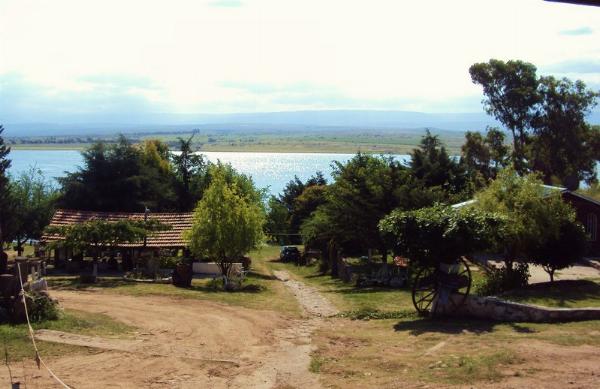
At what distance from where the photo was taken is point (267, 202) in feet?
217

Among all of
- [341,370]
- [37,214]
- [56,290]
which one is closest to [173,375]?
[341,370]

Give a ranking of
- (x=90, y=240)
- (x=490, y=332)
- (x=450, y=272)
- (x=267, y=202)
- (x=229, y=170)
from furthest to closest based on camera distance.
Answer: (x=267, y=202)
(x=229, y=170)
(x=90, y=240)
(x=450, y=272)
(x=490, y=332)

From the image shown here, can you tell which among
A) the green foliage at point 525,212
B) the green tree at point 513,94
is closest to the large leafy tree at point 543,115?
the green tree at point 513,94

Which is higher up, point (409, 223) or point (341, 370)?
point (409, 223)

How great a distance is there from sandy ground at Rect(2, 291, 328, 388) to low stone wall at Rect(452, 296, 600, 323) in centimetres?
463

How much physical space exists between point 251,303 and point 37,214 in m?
29.9

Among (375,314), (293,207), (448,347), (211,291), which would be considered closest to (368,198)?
(211,291)

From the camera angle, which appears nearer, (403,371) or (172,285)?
(403,371)

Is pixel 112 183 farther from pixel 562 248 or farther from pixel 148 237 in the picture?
pixel 562 248

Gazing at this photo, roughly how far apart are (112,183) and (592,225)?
33.7m

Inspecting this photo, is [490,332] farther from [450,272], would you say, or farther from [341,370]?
[341,370]

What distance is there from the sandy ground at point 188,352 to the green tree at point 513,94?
136 feet

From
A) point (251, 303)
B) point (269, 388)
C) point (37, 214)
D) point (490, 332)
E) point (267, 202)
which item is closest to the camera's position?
point (269, 388)

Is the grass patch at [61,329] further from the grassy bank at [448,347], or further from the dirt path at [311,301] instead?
the dirt path at [311,301]
